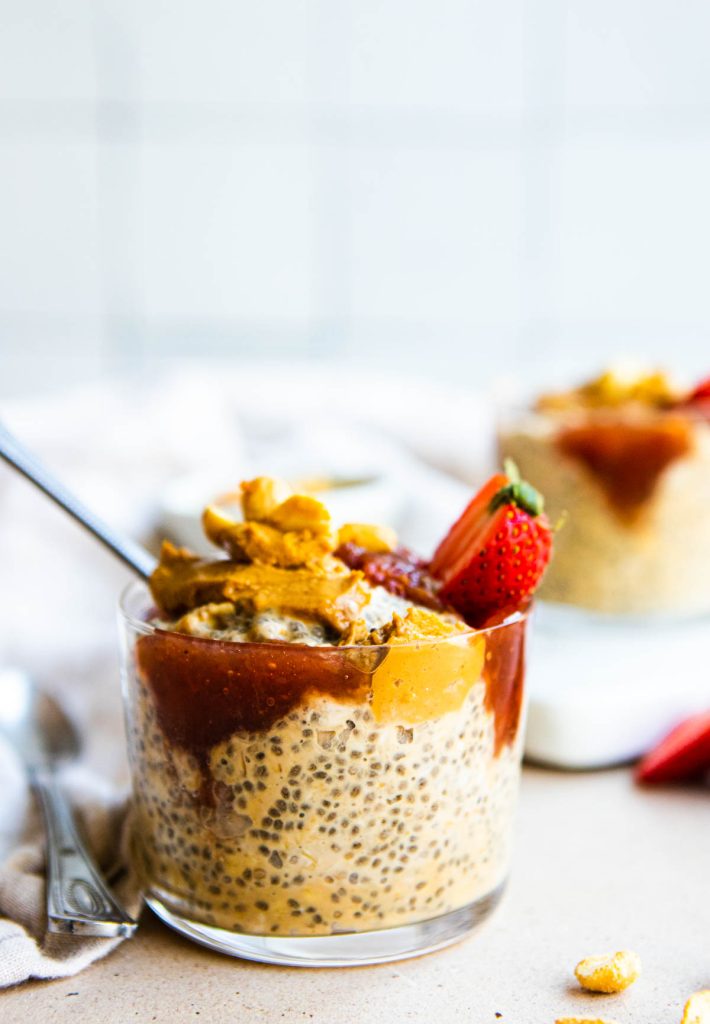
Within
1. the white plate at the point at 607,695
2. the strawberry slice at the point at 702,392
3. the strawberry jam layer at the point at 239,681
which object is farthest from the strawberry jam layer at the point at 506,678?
the strawberry slice at the point at 702,392

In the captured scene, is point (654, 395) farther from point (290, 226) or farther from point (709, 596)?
point (290, 226)

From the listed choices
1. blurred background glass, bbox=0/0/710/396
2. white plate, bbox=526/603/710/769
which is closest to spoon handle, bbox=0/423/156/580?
white plate, bbox=526/603/710/769

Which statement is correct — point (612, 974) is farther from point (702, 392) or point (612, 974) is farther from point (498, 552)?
point (702, 392)

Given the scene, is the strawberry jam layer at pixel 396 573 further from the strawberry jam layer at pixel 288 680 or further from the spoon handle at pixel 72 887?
the spoon handle at pixel 72 887

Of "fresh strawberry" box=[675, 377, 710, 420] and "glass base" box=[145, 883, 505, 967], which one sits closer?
"glass base" box=[145, 883, 505, 967]

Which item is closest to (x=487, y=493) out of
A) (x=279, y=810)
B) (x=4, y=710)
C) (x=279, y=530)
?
(x=279, y=530)

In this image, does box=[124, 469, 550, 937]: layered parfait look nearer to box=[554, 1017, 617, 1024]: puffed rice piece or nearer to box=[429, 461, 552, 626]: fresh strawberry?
box=[429, 461, 552, 626]: fresh strawberry
